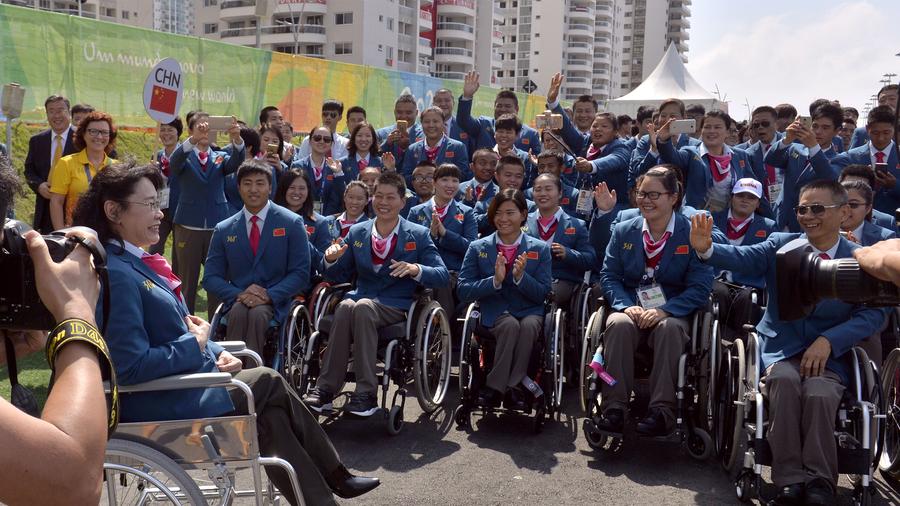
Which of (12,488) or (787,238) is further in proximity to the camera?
(787,238)

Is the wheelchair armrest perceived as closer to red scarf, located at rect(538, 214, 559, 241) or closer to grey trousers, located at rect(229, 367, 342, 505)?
grey trousers, located at rect(229, 367, 342, 505)

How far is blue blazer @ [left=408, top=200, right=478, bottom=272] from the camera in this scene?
6125 millimetres

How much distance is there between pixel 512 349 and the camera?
4.82 m

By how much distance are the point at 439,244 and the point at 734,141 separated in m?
5.48

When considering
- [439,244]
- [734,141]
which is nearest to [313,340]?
[439,244]

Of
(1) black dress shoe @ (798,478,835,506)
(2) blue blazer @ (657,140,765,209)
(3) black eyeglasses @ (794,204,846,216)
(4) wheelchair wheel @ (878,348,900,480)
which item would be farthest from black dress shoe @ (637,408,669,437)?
(2) blue blazer @ (657,140,765,209)

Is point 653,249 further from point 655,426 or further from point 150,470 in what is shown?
point 150,470

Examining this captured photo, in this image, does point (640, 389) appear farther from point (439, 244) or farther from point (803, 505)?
point (439, 244)

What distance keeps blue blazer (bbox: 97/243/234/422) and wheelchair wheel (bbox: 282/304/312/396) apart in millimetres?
1649

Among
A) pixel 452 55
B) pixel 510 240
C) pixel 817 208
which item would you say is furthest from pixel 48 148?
pixel 452 55

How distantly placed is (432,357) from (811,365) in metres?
2.30

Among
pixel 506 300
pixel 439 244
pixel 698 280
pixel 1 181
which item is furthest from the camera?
pixel 439 244

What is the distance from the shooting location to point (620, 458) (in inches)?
176

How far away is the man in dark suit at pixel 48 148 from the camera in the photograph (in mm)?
6809
